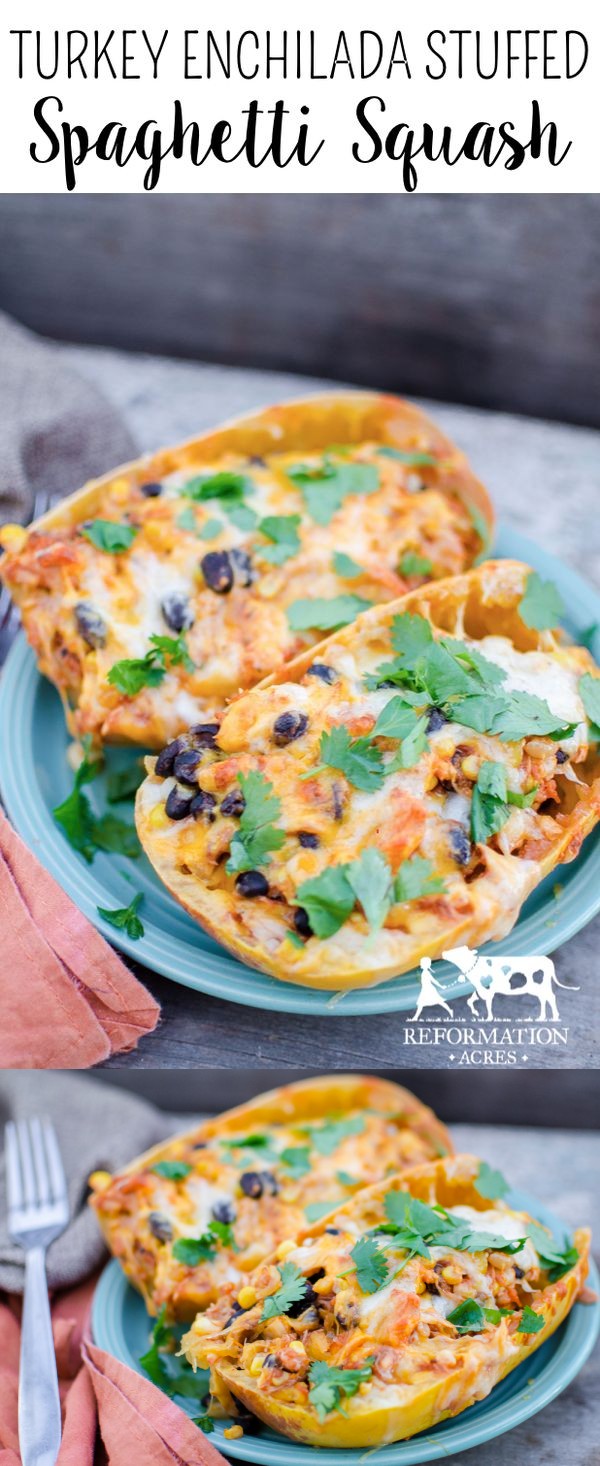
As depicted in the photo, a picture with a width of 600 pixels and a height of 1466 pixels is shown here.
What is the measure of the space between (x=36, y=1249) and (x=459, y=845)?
119 centimetres

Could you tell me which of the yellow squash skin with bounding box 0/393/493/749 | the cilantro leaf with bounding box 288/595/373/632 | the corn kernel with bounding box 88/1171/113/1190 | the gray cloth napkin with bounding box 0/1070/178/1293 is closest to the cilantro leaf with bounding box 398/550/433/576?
the yellow squash skin with bounding box 0/393/493/749

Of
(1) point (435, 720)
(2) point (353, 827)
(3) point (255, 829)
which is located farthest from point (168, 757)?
(1) point (435, 720)

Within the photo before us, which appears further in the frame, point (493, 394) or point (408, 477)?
point (493, 394)

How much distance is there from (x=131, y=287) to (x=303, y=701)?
1.05 meters

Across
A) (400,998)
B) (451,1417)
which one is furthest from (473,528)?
(451,1417)

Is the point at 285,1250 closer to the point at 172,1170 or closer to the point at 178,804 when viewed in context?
the point at 172,1170

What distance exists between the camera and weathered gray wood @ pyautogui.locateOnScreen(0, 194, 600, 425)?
2.12 meters

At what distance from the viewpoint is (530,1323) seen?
5.70 feet

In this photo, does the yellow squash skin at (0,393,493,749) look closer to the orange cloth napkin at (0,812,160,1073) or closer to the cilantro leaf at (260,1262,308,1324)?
the orange cloth napkin at (0,812,160,1073)

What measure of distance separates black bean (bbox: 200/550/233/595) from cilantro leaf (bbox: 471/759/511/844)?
1.72 ft

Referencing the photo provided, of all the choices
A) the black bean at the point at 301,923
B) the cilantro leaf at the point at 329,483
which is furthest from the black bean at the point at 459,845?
the cilantro leaf at the point at 329,483

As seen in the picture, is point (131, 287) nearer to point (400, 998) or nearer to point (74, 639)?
point (74, 639)

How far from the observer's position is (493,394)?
7.66 feet

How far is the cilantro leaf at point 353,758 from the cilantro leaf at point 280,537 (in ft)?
1.20
